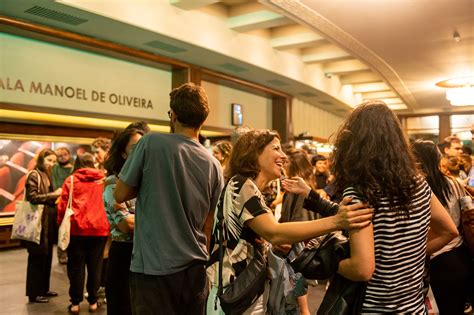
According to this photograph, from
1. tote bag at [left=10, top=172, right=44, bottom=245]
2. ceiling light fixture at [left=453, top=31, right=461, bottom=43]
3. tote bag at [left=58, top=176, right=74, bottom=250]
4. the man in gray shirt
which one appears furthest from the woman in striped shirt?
ceiling light fixture at [left=453, top=31, right=461, bottom=43]

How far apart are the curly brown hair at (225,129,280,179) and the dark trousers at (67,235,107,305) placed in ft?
8.55

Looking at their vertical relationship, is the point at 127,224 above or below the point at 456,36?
below

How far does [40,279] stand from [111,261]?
236 cm

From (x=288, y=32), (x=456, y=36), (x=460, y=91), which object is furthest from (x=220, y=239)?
(x=460, y=91)

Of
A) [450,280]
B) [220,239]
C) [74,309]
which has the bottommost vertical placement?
[74,309]

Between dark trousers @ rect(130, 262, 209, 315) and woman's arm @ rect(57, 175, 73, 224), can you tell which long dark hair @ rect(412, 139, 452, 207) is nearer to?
dark trousers @ rect(130, 262, 209, 315)

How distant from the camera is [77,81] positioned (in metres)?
5.99

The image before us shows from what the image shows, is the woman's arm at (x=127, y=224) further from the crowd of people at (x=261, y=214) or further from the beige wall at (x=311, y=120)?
the beige wall at (x=311, y=120)

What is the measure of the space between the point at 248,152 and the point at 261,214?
0.37 metres

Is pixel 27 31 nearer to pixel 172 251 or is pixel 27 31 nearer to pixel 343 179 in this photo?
pixel 172 251

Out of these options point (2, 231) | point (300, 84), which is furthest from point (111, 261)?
point (300, 84)

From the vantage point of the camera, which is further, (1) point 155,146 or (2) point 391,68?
(2) point 391,68

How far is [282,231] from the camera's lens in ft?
5.12

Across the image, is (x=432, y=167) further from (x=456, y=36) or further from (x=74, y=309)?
(x=456, y=36)
